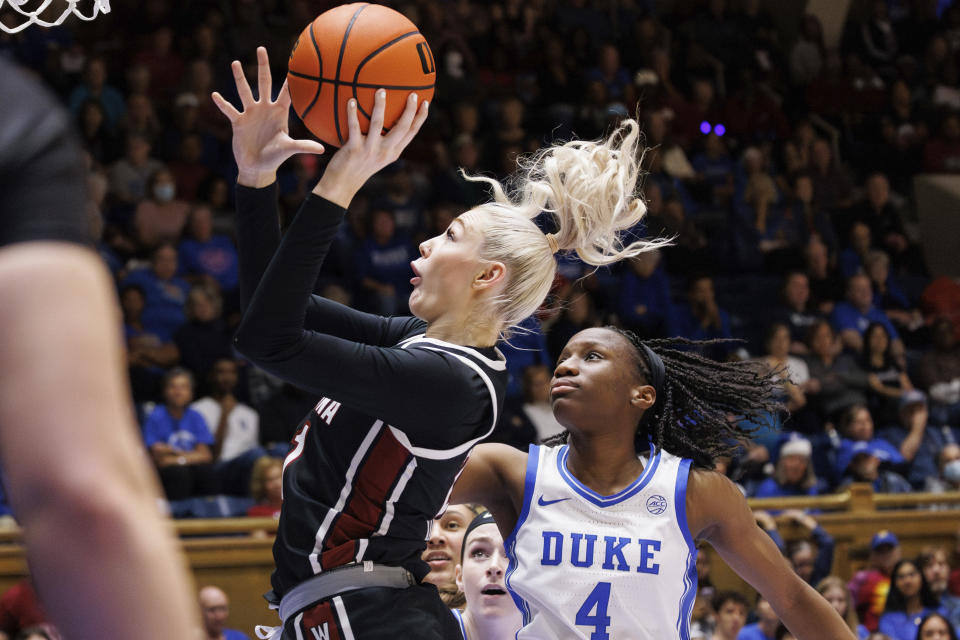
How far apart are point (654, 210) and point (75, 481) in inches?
346

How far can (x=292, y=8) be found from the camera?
9.75m

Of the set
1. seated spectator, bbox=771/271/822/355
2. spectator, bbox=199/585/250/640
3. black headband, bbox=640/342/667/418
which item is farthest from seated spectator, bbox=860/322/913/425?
black headband, bbox=640/342/667/418

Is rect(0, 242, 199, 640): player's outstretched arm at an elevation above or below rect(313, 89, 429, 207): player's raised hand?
below

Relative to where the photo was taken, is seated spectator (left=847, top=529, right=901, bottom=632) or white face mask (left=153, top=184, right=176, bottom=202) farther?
white face mask (left=153, top=184, right=176, bottom=202)

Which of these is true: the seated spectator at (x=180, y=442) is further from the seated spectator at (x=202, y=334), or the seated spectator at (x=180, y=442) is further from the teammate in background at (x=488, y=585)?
the teammate in background at (x=488, y=585)

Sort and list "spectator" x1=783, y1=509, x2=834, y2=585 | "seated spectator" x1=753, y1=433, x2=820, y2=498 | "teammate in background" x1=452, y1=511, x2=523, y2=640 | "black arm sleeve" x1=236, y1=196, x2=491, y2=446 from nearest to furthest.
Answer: "black arm sleeve" x1=236, y1=196, x2=491, y2=446
"teammate in background" x1=452, y1=511, x2=523, y2=640
"spectator" x1=783, y1=509, x2=834, y2=585
"seated spectator" x1=753, y1=433, x2=820, y2=498

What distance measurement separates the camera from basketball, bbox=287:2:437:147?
2.64m

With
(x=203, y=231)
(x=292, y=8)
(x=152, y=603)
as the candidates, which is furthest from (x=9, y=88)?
(x=292, y=8)

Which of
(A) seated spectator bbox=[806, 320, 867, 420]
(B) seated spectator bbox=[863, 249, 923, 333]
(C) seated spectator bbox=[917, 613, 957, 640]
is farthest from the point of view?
(B) seated spectator bbox=[863, 249, 923, 333]

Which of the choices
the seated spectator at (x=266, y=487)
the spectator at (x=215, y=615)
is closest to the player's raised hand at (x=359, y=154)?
the spectator at (x=215, y=615)

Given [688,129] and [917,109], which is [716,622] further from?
[917,109]

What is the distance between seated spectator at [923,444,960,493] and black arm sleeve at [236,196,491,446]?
6401 millimetres

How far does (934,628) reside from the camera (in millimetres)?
6254

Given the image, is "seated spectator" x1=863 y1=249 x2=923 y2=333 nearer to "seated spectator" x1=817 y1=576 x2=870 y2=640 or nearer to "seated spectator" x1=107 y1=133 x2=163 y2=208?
"seated spectator" x1=817 y1=576 x2=870 y2=640
